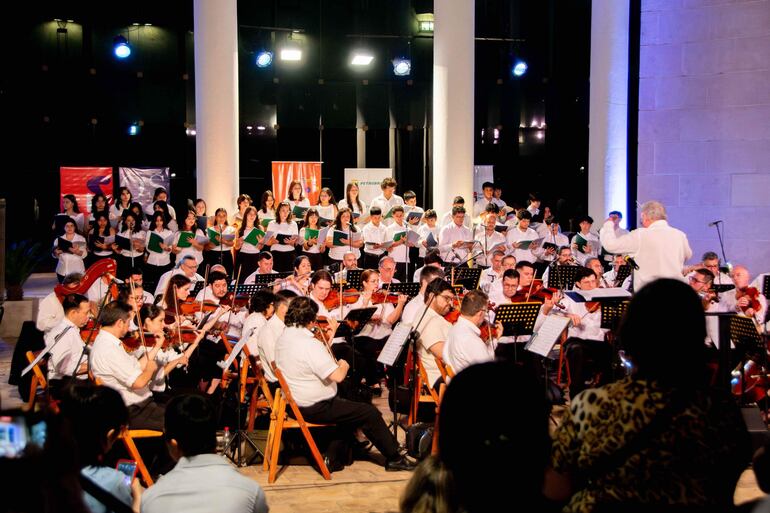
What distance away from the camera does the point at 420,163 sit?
827 inches

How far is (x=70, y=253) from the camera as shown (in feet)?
43.5

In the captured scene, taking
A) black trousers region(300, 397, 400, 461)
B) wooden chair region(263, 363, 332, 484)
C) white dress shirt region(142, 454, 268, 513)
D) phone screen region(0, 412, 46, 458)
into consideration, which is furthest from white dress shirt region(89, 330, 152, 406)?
phone screen region(0, 412, 46, 458)

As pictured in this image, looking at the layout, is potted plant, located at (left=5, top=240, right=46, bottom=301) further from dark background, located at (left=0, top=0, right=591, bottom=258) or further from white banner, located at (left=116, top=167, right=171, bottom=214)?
dark background, located at (left=0, top=0, right=591, bottom=258)

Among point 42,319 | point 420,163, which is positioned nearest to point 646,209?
point 42,319

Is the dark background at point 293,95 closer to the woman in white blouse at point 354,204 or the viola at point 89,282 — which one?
the woman in white blouse at point 354,204

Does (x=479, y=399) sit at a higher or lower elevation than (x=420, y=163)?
lower

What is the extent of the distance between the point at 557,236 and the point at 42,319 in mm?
8654

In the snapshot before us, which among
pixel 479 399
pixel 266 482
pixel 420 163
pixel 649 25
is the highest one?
pixel 649 25

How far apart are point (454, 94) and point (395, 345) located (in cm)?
887

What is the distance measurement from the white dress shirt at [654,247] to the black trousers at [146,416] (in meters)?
4.61

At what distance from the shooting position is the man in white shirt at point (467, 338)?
281 inches

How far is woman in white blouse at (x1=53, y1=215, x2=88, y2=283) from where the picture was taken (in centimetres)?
1319

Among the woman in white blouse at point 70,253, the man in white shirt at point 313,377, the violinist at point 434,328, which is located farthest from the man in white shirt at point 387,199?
the man in white shirt at point 313,377

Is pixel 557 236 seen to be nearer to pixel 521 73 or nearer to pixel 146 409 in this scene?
pixel 521 73
